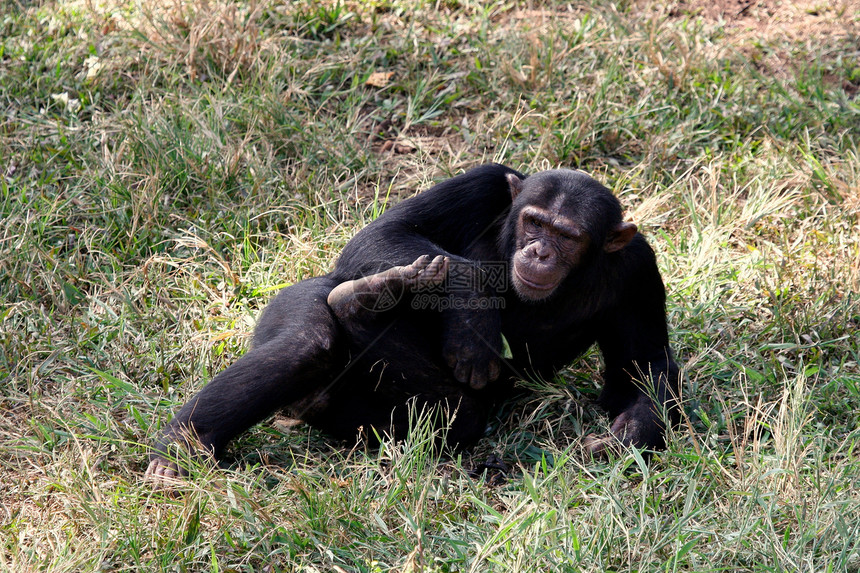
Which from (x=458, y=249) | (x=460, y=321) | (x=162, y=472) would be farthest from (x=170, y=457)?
(x=458, y=249)

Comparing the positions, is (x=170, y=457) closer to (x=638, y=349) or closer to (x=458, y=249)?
(x=458, y=249)

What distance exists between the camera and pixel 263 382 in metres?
4.82

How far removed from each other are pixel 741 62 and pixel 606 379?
14.4 feet

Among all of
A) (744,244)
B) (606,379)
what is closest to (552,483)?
(606,379)

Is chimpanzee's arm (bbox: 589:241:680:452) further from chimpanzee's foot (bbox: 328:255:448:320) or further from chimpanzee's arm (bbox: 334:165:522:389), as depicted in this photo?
chimpanzee's foot (bbox: 328:255:448:320)

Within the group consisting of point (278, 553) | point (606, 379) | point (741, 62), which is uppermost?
point (741, 62)

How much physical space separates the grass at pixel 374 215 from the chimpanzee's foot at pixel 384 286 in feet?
2.78

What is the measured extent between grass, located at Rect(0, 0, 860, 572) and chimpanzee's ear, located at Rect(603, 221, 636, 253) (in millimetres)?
993

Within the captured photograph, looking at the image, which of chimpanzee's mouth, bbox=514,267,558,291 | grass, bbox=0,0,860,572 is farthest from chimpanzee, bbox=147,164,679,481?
grass, bbox=0,0,860,572

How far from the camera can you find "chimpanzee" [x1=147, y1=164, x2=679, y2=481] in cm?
490

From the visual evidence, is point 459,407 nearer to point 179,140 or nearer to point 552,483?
point 552,483

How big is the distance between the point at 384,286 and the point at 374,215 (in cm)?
205

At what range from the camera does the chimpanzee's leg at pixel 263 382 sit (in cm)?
476

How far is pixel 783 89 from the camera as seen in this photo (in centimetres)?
824
